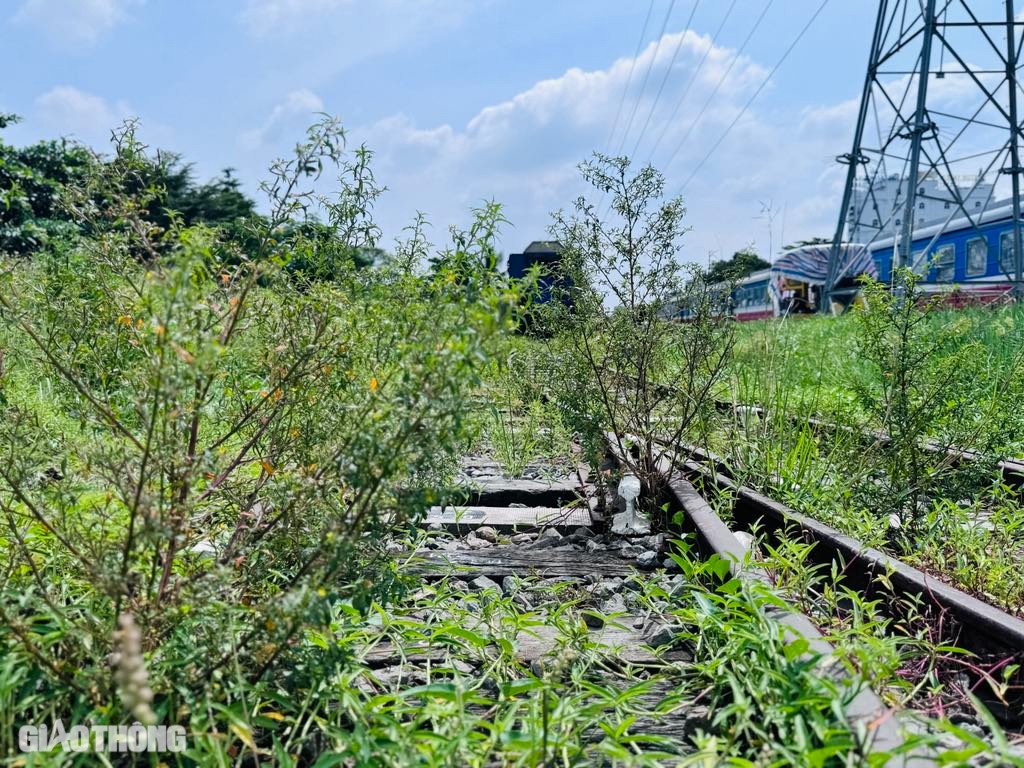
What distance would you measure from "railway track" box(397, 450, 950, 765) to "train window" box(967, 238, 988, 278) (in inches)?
581

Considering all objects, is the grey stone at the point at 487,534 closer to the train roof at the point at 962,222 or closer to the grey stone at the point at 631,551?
the grey stone at the point at 631,551

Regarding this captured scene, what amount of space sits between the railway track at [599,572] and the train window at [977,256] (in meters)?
14.7

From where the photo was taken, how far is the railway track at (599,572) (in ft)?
5.99

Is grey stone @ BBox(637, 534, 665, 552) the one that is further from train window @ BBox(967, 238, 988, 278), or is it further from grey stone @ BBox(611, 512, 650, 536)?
train window @ BBox(967, 238, 988, 278)

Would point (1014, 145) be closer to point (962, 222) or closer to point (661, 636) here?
point (962, 222)

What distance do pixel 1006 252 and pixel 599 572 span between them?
53.2 ft

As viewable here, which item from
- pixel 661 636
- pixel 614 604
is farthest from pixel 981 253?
pixel 661 636

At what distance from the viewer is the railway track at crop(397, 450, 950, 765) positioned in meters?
1.83

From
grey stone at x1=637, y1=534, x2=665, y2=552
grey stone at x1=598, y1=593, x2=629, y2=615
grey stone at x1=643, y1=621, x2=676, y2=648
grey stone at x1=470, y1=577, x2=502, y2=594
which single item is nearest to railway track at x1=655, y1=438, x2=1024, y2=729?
grey stone at x1=637, y1=534, x2=665, y2=552

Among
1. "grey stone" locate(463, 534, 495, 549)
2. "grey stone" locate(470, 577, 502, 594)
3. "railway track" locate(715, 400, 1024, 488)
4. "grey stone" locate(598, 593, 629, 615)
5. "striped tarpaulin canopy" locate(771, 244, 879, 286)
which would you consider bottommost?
"grey stone" locate(463, 534, 495, 549)

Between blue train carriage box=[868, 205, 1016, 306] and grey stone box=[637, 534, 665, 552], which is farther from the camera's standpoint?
blue train carriage box=[868, 205, 1016, 306]

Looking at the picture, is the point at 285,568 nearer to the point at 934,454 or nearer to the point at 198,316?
the point at 198,316

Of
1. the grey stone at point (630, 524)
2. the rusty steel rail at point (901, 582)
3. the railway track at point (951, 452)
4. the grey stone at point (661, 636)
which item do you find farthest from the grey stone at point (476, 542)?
the railway track at point (951, 452)

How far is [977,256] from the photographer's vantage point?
16.2 metres
